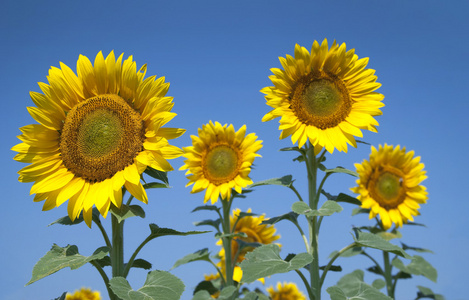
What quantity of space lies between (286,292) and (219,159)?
110 inches

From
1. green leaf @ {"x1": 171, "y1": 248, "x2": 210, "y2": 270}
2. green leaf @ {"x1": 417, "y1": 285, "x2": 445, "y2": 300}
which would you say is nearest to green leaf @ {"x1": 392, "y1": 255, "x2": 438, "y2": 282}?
green leaf @ {"x1": 417, "y1": 285, "x2": 445, "y2": 300}

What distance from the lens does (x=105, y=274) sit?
3578mm

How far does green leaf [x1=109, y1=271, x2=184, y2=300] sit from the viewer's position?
3.10 metres

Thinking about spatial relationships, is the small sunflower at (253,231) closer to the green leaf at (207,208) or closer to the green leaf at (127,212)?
the green leaf at (207,208)

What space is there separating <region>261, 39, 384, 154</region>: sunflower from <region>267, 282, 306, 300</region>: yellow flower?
3.87 meters

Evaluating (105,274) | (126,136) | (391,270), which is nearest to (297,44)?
(126,136)

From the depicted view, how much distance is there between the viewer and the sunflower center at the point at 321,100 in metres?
4.73

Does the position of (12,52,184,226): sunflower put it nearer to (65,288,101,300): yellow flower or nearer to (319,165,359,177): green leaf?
(319,165,359,177): green leaf

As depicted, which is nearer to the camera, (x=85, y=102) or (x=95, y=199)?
(x=95, y=199)

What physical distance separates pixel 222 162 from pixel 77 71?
2.95 m

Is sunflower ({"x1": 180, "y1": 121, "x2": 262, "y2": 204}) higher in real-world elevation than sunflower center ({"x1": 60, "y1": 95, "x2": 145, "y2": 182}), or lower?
higher

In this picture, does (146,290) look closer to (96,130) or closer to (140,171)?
(140,171)

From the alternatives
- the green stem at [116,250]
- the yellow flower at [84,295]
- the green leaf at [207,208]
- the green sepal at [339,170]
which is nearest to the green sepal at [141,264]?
the green stem at [116,250]

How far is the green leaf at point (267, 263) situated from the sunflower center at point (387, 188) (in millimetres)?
3442
